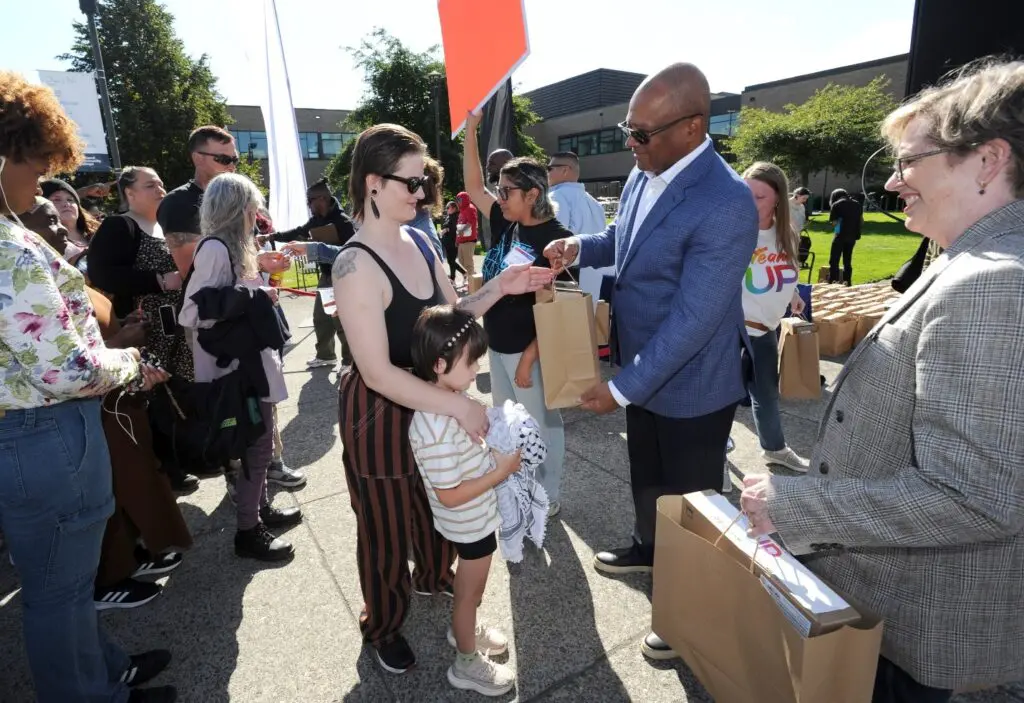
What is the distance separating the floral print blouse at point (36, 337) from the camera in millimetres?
1423

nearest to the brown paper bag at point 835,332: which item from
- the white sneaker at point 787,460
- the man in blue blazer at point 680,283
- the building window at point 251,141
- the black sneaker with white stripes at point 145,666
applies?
the white sneaker at point 787,460

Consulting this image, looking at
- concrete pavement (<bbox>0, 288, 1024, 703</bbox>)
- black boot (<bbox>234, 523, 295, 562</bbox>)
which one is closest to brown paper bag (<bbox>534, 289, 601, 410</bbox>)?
concrete pavement (<bbox>0, 288, 1024, 703</bbox>)

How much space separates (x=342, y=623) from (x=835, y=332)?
227 inches

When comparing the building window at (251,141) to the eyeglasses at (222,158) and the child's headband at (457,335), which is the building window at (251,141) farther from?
the child's headband at (457,335)

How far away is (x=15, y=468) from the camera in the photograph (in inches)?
59.8

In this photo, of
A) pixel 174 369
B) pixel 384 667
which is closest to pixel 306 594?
pixel 384 667

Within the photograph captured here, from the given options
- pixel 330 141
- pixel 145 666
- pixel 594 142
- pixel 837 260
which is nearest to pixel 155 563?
pixel 145 666

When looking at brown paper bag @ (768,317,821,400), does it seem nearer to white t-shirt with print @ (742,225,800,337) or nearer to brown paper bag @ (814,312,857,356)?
white t-shirt with print @ (742,225,800,337)

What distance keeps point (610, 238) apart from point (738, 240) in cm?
107

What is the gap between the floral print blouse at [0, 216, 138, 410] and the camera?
56.0 inches

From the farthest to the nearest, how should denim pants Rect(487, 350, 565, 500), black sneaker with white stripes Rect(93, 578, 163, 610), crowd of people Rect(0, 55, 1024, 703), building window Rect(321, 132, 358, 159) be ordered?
building window Rect(321, 132, 358, 159) → denim pants Rect(487, 350, 565, 500) → black sneaker with white stripes Rect(93, 578, 163, 610) → crowd of people Rect(0, 55, 1024, 703)

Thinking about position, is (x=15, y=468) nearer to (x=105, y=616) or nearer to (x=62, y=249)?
(x=105, y=616)

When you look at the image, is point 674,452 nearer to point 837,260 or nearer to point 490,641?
point 490,641

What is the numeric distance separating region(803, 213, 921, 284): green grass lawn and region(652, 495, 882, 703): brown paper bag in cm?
1235
